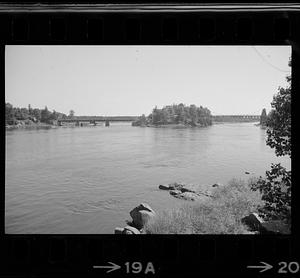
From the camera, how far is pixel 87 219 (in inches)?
132

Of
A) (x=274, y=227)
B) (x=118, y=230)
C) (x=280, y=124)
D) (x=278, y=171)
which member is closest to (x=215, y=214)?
(x=274, y=227)

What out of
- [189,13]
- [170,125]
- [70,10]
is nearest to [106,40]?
[70,10]

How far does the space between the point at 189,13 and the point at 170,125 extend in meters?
1.38

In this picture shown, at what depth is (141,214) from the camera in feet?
11.2

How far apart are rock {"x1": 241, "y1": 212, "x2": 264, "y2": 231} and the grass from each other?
5 cm

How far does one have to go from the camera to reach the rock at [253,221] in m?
3.34

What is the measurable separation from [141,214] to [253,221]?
1423 mm
